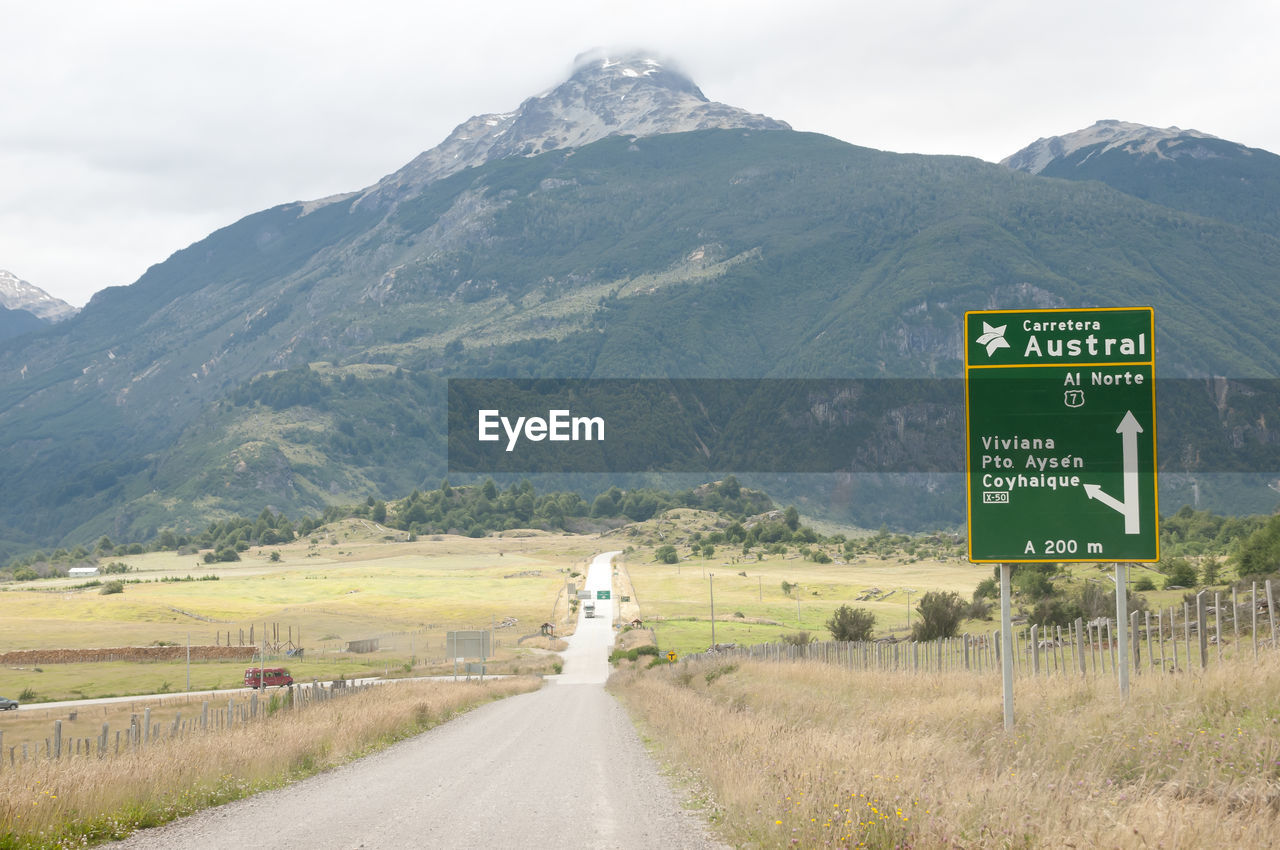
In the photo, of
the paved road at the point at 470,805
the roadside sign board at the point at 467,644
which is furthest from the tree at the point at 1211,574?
the paved road at the point at 470,805

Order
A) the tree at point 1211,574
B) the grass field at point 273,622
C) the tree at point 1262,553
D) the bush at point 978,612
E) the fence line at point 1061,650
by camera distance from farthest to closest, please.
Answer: the grass field at point 273,622 → the bush at point 978,612 → the tree at point 1211,574 → the tree at point 1262,553 → the fence line at point 1061,650

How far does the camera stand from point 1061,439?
15.1 meters

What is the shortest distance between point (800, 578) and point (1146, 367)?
168 meters

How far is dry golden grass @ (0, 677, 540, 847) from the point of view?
45.5ft

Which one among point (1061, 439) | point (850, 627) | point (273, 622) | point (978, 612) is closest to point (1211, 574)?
point (978, 612)

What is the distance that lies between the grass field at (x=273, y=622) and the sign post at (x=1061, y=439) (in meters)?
67.1

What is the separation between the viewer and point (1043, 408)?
15086 millimetres

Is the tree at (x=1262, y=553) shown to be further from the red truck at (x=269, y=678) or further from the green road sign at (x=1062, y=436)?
the red truck at (x=269, y=678)

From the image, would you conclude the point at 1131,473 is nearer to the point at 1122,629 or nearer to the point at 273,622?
the point at 1122,629

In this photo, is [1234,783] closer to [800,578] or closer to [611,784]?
[611,784]

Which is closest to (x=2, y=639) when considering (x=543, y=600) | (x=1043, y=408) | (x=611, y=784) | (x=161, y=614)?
(x=161, y=614)

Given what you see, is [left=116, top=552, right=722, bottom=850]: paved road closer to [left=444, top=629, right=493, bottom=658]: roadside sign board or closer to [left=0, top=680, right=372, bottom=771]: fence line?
[left=0, top=680, right=372, bottom=771]: fence line

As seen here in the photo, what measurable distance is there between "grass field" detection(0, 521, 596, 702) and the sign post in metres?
67.1

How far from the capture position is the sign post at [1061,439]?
14.8 meters
